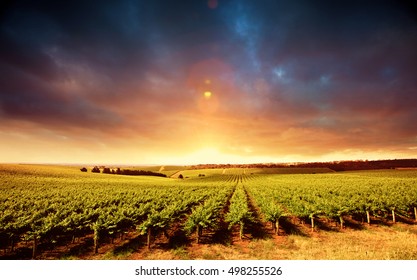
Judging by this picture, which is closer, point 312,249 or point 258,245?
point 312,249

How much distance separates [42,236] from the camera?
11484 millimetres

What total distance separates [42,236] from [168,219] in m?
7.07

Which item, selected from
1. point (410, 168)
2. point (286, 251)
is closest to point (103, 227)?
point (286, 251)

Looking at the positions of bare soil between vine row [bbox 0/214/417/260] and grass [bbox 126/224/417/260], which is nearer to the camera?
grass [bbox 126/224/417/260]

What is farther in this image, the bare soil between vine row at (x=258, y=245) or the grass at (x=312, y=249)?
the bare soil between vine row at (x=258, y=245)

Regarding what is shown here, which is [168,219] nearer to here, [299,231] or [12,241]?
[12,241]
